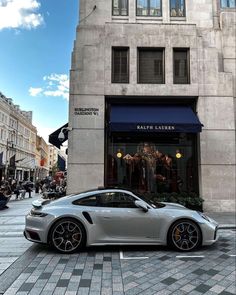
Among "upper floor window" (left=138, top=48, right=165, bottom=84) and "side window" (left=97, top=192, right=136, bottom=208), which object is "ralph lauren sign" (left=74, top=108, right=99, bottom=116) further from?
"side window" (left=97, top=192, right=136, bottom=208)

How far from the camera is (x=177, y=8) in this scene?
14.2 meters

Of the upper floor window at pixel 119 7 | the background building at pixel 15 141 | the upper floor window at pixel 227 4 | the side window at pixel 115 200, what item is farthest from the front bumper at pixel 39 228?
the background building at pixel 15 141

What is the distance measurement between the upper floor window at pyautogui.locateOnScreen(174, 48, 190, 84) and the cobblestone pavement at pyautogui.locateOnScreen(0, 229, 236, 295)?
880 centimetres

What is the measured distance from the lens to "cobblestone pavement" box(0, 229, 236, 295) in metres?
4.30

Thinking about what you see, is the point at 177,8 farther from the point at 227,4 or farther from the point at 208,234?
the point at 208,234

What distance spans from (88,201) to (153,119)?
6.28m

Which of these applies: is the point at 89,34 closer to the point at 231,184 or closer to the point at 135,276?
the point at 231,184

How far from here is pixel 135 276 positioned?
15.9 ft

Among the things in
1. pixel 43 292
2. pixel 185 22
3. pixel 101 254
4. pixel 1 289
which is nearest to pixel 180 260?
pixel 101 254

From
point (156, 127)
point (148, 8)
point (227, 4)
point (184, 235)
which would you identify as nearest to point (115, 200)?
point (184, 235)

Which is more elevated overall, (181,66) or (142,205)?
(181,66)

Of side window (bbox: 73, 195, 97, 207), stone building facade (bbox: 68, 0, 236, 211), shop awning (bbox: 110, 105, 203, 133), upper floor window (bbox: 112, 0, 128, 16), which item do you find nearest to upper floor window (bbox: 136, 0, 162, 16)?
stone building facade (bbox: 68, 0, 236, 211)

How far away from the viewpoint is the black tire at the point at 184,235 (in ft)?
21.0

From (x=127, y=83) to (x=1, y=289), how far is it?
10.5 m
